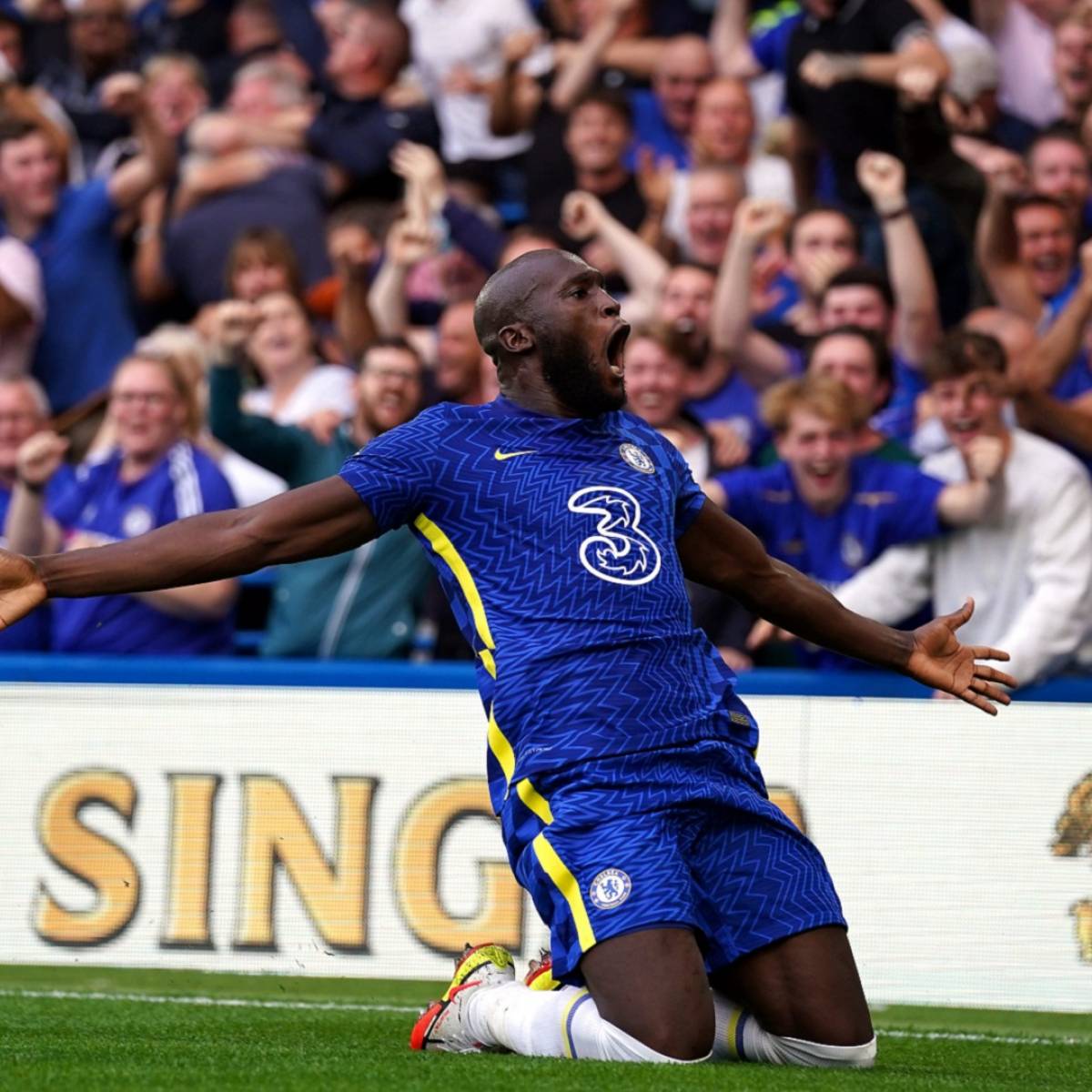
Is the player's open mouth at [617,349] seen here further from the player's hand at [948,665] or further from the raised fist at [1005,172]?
the raised fist at [1005,172]

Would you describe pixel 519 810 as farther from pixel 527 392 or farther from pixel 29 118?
pixel 29 118

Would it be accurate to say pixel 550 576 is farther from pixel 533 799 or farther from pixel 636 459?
pixel 533 799

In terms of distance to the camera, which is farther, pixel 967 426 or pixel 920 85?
pixel 920 85

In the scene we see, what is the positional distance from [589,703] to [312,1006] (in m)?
2.24

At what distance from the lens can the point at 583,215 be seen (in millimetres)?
9727

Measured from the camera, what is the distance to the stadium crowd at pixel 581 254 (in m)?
7.77

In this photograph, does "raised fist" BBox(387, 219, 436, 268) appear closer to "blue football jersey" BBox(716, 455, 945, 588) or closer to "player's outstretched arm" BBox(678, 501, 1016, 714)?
"blue football jersey" BBox(716, 455, 945, 588)

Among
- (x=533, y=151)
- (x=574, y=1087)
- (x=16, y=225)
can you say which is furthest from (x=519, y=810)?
(x=16, y=225)

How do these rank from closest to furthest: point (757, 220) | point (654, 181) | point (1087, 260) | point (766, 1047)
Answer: point (766, 1047) < point (1087, 260) < point (757, 220) < point (654, 181)

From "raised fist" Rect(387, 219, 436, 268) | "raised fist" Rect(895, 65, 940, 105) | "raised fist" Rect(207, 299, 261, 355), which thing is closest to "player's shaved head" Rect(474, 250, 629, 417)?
"raised fist" Rect(207, 299, 261, 355)

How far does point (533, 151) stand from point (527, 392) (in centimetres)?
603

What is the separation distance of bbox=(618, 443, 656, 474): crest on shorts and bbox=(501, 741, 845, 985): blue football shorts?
0.68 m

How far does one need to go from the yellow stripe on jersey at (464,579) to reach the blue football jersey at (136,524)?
3.43 m

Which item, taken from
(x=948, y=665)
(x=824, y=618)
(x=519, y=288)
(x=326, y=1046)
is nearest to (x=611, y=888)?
(x=326, y=1046)
